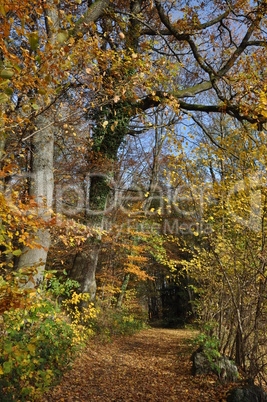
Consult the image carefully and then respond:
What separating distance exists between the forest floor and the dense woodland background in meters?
0.52

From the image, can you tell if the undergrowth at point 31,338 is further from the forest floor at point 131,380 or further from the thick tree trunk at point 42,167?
the thick tree trunk at point 42,167

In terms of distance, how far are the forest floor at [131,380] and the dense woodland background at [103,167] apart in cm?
52

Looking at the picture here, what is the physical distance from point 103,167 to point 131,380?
15.6 ft

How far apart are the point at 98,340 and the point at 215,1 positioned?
9419 millimetres

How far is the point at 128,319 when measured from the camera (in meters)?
12.6

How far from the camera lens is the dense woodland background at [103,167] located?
124 inches

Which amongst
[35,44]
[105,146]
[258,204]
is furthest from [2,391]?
[105,146]

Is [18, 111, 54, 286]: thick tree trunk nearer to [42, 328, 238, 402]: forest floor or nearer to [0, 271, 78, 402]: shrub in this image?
[0, 271, 78, 402]: shrub

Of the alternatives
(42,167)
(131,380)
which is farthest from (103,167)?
(131,380)

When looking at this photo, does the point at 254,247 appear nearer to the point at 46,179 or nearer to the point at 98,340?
the point at 46,179

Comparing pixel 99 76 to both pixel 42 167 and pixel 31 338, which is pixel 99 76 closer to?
pixel 42 167

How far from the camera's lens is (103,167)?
7.43m

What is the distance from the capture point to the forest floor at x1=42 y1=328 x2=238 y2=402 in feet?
15.6

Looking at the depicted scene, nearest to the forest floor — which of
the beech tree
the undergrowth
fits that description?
the undergrowth
